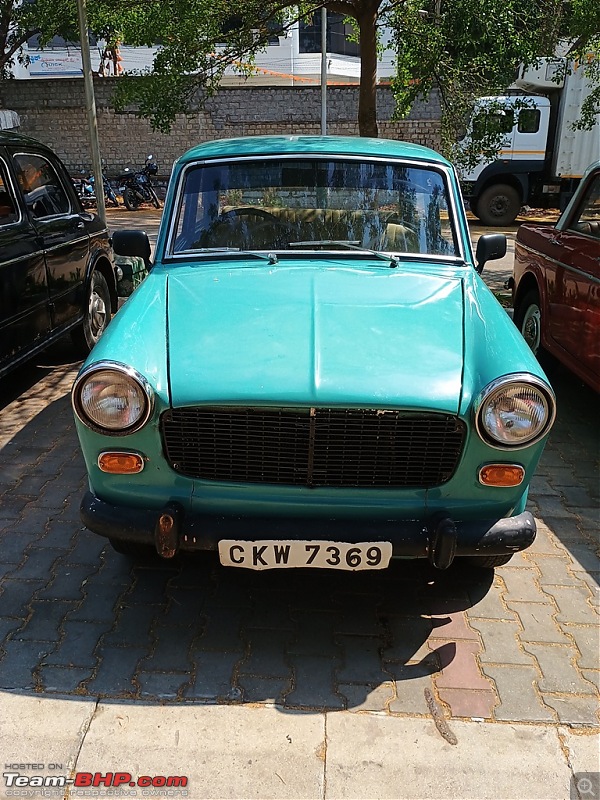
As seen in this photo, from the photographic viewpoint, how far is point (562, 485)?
163 inches

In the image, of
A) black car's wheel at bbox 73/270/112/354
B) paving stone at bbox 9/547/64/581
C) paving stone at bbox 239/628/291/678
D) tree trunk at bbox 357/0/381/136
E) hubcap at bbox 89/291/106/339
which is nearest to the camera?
paving stone at bbox 239/628/291/678

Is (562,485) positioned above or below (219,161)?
below

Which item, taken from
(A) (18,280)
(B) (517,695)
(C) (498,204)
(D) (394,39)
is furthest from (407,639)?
(C) (498,204)

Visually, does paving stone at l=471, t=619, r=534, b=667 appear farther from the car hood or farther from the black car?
the black car

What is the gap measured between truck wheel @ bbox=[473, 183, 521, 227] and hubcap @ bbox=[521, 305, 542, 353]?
1035 cm

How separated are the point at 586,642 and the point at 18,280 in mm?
4071

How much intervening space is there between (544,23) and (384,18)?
2048 mm

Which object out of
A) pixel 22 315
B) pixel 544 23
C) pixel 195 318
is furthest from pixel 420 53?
pixel 195 318

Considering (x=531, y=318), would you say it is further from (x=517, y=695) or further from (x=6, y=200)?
(x=6, y=200)

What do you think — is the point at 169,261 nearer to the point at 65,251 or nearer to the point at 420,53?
the point at 65,251

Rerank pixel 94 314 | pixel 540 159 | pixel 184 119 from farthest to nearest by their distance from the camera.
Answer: pixel 184 119 < pixel 540 159 < pixel 94 314

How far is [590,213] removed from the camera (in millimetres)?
4953

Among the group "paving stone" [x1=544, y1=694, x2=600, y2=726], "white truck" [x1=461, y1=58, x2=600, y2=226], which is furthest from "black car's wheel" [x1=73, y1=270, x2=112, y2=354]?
"white truck" [x1=461, y1=58, x2=600, y2=226]

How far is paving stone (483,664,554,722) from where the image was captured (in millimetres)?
2426
